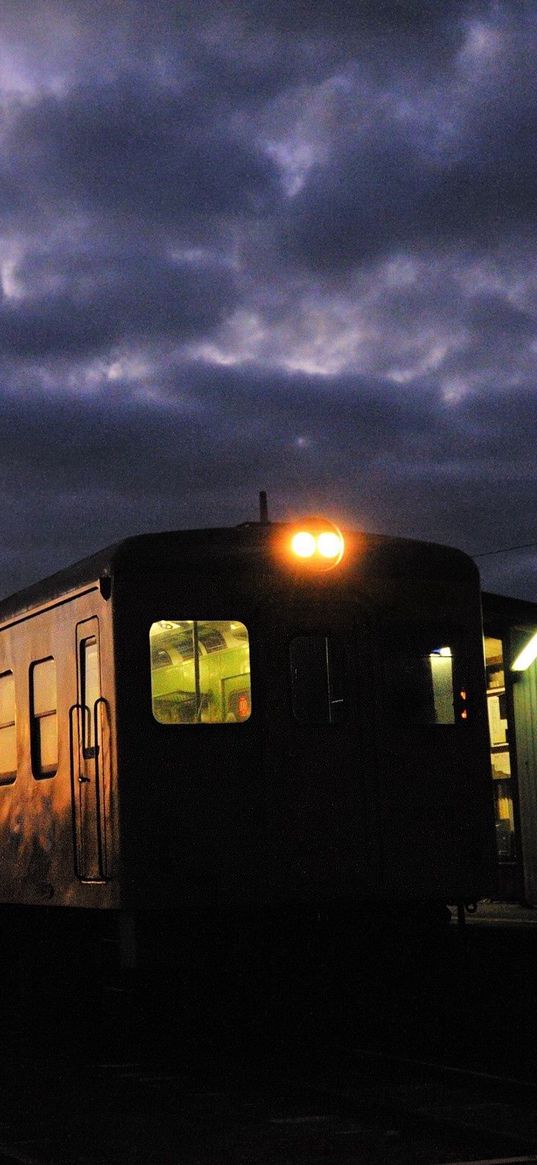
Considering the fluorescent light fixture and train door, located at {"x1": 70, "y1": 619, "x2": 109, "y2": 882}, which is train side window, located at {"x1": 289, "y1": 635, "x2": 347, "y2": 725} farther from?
the fluorescent light fixture

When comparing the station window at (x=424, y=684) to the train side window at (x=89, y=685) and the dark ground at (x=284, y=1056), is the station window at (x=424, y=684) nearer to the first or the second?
the dark ground at (x=284, y=1056)

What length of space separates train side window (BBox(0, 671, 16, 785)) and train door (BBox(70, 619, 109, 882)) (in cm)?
128

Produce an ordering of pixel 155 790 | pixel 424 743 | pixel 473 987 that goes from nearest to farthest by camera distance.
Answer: pixel 155 790 → pixel 424 743 → pixel 473 987

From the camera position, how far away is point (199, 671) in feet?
29.9

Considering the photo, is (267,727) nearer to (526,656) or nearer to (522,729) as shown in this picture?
(526,656)

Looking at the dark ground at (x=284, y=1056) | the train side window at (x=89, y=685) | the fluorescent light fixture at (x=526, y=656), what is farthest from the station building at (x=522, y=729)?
the train side window at (x=89, y=685)

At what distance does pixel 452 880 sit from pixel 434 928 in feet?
1.36

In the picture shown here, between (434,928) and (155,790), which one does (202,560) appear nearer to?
(155,790)

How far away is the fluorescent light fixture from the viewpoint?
20.2 meters

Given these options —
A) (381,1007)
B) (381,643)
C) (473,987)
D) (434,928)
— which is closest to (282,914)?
(434,928)

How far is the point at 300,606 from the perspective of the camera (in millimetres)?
9344

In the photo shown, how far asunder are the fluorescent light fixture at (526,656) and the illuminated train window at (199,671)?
11.6 m

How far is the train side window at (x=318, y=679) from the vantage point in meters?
9.30

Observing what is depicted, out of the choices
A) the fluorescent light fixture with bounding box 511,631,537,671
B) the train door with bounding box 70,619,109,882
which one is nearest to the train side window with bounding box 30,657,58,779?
the train door with bounding box 70,619,109,882
